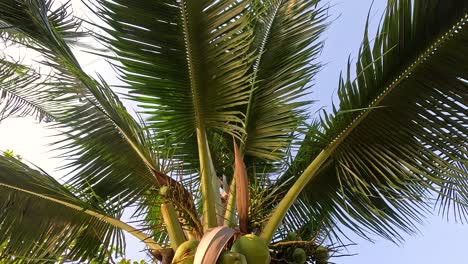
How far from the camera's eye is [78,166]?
3.59 meters

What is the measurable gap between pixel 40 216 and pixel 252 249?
4.61 ft

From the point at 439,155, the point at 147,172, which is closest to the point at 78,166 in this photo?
the point at 147,172

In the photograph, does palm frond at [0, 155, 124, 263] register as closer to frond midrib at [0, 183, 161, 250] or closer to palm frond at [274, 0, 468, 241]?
frond midrib at [0, 183, 161, 250]

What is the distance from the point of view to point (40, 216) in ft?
10.6

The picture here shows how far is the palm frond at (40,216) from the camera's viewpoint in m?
3.11

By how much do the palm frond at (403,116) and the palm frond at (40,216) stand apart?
1229mm

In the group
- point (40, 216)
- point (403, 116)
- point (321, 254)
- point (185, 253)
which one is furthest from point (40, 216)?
point (403, 116)

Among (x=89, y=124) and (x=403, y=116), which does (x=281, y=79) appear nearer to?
(x=403, y=116)

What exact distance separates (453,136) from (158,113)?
1509 mm

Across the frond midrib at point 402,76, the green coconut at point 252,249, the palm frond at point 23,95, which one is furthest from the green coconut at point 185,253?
the palm frond at point 23,95

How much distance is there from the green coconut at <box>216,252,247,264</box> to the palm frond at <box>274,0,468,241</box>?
2.69 feet

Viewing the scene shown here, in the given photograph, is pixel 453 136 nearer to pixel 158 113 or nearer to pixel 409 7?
pixel 409 7

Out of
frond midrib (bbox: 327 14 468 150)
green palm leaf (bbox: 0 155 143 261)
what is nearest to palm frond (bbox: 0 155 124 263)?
green palm leaf (bbox: 0 155 143 261)

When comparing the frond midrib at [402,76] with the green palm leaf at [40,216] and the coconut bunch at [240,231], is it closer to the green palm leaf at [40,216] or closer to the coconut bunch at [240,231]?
the coconut bunch at [240,231]
